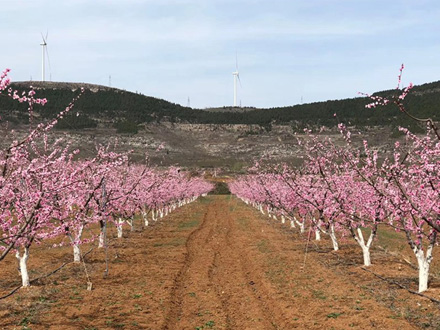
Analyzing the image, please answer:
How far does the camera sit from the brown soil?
502 inches

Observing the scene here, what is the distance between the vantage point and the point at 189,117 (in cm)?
19988

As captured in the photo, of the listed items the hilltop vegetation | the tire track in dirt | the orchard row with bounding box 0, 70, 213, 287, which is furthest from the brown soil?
the hilltop vegetation

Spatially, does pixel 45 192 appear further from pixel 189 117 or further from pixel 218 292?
pixel 189 117

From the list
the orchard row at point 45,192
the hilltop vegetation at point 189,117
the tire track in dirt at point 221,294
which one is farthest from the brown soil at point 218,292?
the hilltop vegetation at point 189,117

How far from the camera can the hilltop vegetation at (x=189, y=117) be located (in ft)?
484

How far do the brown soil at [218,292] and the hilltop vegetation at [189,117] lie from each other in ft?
393

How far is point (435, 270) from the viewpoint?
20359 millimetres

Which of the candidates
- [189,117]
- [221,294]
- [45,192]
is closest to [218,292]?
[221,294]

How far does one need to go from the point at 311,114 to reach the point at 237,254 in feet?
525

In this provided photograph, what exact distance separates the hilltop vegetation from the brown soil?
119712 millimetres

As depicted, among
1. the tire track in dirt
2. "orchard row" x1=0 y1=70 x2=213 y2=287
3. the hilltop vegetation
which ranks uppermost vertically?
the hilltop vegetation

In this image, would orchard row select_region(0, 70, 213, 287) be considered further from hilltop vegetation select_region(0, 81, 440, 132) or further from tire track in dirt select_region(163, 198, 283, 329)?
hilltop vegetation select_region(0, 81, 440, 132)

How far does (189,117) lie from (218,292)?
186 m

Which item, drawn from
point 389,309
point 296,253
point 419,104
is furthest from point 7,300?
point 419,104
